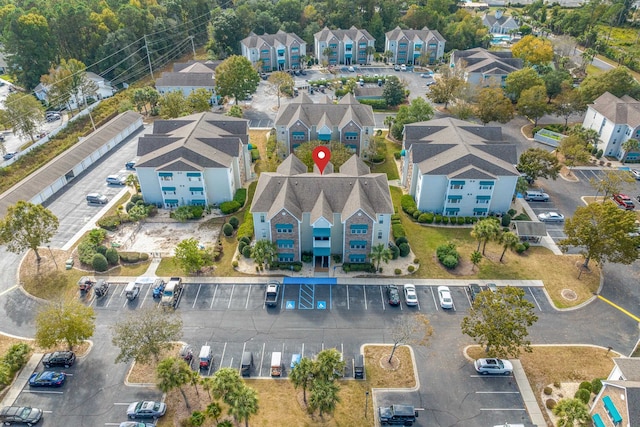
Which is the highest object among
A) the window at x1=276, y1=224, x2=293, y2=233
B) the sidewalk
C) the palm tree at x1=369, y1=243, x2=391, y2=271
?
the window at x1=276, y1=224, x2=293, y2=233

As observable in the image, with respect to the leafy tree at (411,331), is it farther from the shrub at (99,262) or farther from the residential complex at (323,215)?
the shrub at (99,262)

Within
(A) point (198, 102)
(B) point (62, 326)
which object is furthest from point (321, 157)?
(B) point (62, 326)

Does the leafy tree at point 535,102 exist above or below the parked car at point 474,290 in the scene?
above

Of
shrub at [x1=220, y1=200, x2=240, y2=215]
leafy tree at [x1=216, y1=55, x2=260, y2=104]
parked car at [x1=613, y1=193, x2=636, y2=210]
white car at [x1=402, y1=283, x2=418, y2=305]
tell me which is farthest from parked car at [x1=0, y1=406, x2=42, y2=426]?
parked car at [x1=613, y1=193, x2=636, y2=210]

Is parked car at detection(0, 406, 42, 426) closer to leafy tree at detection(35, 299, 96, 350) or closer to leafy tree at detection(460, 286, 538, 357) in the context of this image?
leafy tree at detection(35, 299, 96, 350)

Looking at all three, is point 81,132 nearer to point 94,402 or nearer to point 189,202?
point 189,202

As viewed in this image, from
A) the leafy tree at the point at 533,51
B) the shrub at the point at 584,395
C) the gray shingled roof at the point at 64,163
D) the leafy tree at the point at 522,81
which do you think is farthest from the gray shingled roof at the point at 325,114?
the leafy tree at the point at 533,51
